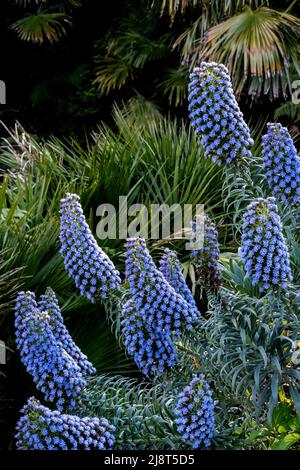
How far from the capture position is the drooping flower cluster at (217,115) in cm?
331

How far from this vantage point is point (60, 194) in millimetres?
5359

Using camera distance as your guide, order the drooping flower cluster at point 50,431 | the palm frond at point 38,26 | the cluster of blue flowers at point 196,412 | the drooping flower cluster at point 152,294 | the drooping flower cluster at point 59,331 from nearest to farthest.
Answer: the drooping flower cluster at point 50,431
the cluster of blue flowers at point 196,412
the drooping flower cluster at point 152,294
the drooping flower cluster at point 59,331
the palm frond at point 38,26

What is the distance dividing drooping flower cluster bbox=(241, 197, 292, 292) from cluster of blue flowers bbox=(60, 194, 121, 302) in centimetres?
63

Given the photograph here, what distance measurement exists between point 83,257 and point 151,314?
0.37 meters

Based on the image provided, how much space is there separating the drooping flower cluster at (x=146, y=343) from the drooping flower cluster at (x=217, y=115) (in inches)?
27.8

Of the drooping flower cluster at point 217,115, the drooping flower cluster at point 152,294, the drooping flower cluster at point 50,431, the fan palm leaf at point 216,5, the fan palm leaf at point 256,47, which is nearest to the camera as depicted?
the drooping flower cluster at point 50,431

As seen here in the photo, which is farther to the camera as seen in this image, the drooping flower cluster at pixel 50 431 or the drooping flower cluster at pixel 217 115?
the drooping flower cluster at pixel 217 115

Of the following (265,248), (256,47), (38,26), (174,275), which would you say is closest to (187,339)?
(174,275)

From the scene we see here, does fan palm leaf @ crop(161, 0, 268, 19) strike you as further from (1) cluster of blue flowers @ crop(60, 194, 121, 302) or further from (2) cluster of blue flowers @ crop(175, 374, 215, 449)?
(2) cluster of blue flowers @ crop(175, 374, 215, 449)

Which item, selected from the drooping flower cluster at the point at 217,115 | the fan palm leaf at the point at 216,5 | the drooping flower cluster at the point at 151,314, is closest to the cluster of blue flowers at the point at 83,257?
the drooping flower cluster at the point at 151,314

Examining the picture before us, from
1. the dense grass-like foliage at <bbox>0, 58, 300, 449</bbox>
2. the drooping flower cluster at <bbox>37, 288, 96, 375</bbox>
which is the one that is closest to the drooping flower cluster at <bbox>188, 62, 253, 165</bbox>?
the dense grass-like foliage at <bbox>0, 58, 300, 449</bbox>

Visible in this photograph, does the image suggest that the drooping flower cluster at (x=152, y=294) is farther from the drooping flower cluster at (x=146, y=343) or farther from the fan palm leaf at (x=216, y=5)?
the fan palm leaf at (x=216, y=5)

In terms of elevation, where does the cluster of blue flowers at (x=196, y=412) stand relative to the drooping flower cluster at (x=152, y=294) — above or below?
below

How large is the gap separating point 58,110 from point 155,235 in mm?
6826
